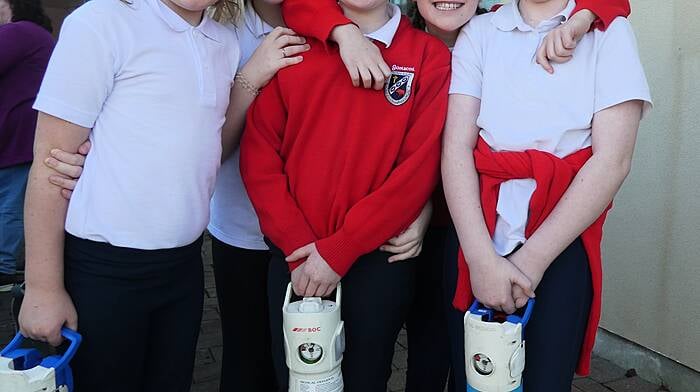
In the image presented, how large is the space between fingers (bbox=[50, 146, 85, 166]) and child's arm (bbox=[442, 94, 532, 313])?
897 mm

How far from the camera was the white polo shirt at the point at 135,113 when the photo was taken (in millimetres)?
1507

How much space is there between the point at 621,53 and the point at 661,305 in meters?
1.94

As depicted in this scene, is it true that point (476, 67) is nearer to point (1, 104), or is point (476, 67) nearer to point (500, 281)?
point (500, 281)

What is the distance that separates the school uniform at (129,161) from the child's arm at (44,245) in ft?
0.13

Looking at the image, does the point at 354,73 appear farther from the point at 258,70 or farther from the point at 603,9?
the point at 603,9

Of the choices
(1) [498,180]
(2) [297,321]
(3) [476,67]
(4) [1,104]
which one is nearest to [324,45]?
(3) [476,67]

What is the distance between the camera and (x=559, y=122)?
1.57 m

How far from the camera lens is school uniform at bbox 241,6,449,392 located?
1.66 metres

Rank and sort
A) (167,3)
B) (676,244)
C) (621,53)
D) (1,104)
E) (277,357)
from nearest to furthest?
(621,53)
(167,3)
(277,357)
(676,244)
(1,104)

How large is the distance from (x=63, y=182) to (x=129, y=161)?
0.16m

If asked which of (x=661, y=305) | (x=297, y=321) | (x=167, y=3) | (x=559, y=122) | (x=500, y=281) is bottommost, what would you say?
(x=661, y=305)

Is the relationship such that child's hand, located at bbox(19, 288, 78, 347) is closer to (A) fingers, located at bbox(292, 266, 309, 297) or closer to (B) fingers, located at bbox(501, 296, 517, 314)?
(A) fingers, located at bbox(292, 266, 309, 297)

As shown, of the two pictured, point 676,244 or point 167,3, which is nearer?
point 167,3

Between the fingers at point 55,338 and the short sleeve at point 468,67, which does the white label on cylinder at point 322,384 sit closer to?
the fingers at point 55,338
